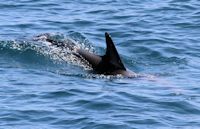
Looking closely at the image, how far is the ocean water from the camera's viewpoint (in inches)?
499

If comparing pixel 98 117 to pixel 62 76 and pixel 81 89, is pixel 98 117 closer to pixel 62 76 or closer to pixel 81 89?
pixel 81 89

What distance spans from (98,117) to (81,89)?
2093 mm

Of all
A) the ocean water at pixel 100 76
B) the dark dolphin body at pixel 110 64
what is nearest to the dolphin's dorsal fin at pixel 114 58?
the dark dolphin body at pixel 110 64

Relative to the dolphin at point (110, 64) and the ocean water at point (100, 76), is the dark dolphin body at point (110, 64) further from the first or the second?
the ocean water at point (100, 76)

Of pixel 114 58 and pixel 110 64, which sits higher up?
pixel 114 58

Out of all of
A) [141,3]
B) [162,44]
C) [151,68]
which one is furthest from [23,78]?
[141,3]

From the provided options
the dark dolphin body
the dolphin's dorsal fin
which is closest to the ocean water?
the dark dolphin body

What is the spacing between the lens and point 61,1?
25094 millimetres

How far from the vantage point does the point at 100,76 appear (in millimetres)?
15961

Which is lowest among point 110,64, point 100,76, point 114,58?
point 100,76

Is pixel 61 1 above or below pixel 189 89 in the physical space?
above

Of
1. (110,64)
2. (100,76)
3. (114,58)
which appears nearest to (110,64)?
(110,64)

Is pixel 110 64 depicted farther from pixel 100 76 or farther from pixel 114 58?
pixel 100 76

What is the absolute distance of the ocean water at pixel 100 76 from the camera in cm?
1266
